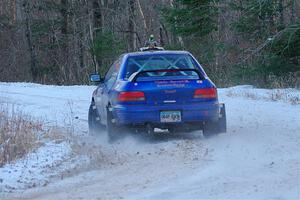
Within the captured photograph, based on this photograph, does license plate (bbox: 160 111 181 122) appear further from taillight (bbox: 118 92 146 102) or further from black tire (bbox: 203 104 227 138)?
black tire (bbox: 203 104 227 138)

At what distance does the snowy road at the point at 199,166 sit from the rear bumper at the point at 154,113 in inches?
15.2

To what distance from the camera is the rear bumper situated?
35.4 feet

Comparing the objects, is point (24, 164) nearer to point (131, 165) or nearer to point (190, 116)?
point (131, 165)

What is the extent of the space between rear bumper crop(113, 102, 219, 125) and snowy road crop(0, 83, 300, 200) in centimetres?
39

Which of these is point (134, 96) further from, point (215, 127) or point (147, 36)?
point (147, 36)

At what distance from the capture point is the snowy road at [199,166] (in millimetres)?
A: 7461

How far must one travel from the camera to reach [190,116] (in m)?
10.9

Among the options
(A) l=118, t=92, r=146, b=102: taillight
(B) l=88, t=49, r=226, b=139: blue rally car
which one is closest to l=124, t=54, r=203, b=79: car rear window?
(B) l=88, t=49, r=226, b=139: blue rally car

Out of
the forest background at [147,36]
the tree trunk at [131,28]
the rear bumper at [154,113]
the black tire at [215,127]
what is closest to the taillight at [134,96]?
the rear bumper at [154,113]

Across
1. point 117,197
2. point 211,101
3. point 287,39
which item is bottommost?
point 117,197

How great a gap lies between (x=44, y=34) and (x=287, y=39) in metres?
25.3

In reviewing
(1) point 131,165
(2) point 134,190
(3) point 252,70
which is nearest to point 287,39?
(3) point 252,70

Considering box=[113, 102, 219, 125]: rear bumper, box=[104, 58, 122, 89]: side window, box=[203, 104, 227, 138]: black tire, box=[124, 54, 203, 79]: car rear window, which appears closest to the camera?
box=[113, 102, 219, 125]: rear bumper

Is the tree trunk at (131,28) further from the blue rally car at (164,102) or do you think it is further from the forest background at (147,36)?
the blue rally car at (164,102)
